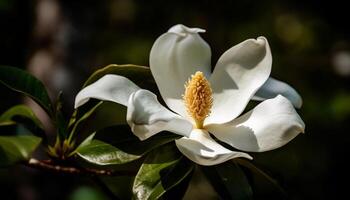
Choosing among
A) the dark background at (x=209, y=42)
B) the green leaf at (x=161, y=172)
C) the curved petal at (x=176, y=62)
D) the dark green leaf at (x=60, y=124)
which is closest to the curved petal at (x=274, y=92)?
the curved petal at (x=176, y=62)

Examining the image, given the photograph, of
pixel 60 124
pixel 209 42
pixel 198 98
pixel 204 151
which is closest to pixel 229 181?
pixel 204 151

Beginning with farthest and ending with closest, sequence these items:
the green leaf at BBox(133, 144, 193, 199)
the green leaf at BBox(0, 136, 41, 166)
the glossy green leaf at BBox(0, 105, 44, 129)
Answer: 1. the glossy green leaf at BBox(0, 105, 44, 129)
2. the green leaf at BBox(133, 144, 193, 199)
3. the green leaf at BBox(0, 136, 41, 166)

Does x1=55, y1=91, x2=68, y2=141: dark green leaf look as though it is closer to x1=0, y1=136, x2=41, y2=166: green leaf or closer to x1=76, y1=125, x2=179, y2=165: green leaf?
x1=76, y1=125, x2=179, y2=165: green leaf

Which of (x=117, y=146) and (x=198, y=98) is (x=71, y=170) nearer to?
(x=117, y=146)

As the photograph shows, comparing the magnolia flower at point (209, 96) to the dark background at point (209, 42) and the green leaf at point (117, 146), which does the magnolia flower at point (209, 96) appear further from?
the dark background at point (209, 42)

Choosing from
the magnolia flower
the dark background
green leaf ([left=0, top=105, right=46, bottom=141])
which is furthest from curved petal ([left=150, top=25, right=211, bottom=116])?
the dark background

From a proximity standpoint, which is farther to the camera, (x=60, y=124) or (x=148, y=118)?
(x=60, y=124)

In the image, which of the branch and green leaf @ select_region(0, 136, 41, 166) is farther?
the branch
